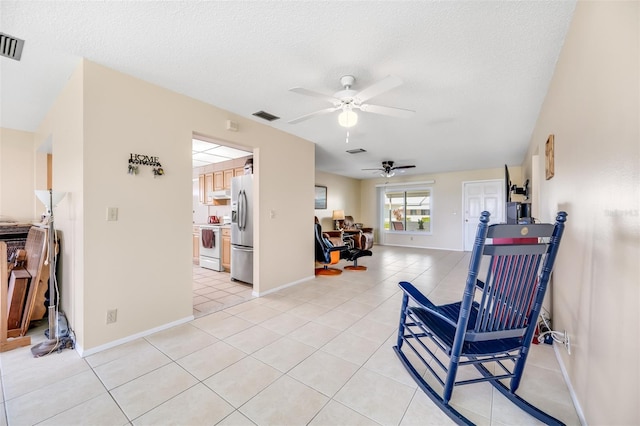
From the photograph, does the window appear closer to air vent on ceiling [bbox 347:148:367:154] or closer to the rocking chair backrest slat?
air vent on ceiling [bbox 347:148:367:154]

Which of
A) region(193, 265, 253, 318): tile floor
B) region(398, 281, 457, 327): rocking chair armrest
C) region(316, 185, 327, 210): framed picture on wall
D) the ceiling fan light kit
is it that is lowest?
region(193, 265, 253, 318): tile floor

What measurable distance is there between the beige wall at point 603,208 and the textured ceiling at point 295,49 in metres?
0.47

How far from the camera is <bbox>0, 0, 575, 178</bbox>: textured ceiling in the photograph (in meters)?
1.64

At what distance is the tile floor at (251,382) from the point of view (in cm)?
153

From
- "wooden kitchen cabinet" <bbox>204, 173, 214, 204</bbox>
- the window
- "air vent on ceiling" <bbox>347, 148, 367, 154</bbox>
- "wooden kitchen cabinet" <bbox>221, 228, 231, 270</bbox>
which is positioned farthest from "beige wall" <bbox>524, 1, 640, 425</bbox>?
the window

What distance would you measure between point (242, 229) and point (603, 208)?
3998 mm

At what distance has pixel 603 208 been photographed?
127cm

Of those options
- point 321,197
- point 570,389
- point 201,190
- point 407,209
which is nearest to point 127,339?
point 570,389

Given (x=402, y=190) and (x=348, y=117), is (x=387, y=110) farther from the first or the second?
(x=402, y=190)

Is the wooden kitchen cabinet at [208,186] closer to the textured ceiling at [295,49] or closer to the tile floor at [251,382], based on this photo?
the textured ceiling at [295,49]

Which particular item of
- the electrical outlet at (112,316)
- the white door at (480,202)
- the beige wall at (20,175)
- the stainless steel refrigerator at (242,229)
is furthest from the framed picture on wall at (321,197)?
the electrical outlet at (112,316)

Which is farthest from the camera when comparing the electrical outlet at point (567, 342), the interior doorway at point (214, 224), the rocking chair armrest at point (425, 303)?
the interior doorway at point (214, 224)

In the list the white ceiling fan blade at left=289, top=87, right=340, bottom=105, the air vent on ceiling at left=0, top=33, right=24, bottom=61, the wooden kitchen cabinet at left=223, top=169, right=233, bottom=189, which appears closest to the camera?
the air vent on ceiling at left=0, top=33, right=24, bottom=61

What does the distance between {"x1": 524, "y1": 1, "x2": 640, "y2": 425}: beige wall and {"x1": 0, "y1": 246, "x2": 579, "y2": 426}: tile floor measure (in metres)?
0.52
